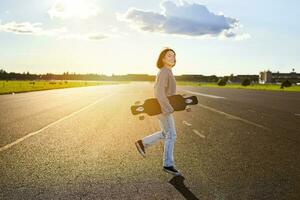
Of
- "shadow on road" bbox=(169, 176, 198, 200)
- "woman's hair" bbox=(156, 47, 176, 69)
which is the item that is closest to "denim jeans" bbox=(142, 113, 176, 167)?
"shadow on road" bbox=(169, 176, 198, 200)

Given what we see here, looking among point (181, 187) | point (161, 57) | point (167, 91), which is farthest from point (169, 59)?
point (181, 187)

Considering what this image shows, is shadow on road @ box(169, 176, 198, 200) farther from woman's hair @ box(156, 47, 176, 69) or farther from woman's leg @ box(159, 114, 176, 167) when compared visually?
woman's hair @ box(156, 47, 176, 69)

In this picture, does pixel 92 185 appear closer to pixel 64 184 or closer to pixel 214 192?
pixel 64 184

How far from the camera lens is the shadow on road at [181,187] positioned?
5.75 metres

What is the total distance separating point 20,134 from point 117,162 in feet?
16.2

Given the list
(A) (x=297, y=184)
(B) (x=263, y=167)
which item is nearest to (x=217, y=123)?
(B) (x=263, y=167)

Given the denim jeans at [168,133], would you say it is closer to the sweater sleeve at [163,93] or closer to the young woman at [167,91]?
the young woman at [167,91]

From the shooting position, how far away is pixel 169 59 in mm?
7035

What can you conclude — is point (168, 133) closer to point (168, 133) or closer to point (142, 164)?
point (168, 133)

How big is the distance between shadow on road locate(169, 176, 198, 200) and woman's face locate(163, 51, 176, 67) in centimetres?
171

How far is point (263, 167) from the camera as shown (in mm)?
7789

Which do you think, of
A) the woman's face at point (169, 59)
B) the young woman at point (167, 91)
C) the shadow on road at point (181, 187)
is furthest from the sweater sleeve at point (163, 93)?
the shadow on road at point (181, 187)

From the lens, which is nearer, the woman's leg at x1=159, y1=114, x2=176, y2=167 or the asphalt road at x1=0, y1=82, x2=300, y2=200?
the asphalt road at x1=0, y1=82, x2=300, y2=200

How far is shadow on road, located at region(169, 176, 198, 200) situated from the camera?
5.75 m
